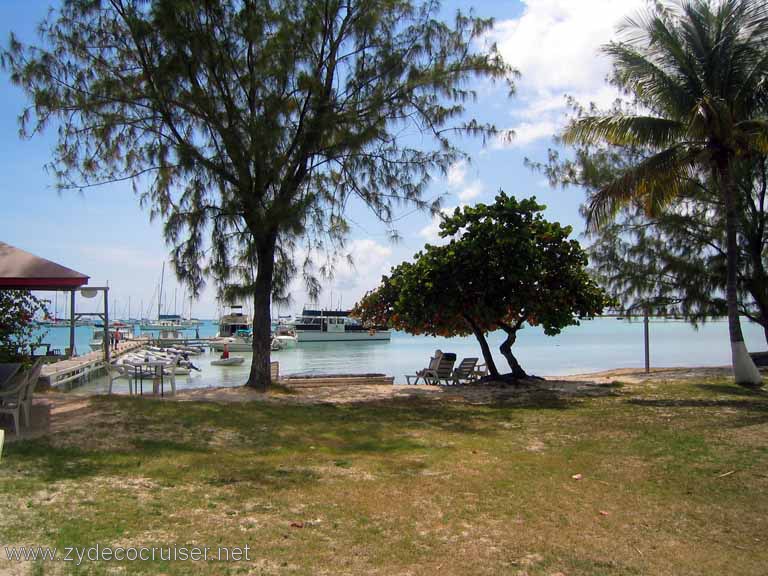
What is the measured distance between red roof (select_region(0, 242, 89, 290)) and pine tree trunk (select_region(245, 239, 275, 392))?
4785mm

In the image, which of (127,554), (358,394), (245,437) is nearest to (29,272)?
(245,437)

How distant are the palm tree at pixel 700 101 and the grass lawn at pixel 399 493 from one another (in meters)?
5.47

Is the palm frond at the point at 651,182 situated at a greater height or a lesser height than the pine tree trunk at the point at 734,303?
greater

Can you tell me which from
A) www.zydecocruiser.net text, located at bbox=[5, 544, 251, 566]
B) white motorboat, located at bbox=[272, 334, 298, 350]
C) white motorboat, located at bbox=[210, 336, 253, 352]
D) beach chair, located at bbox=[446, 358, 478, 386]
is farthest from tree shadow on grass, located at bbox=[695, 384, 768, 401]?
white motorboat, located at bbox=[272, 334, 298, 350]

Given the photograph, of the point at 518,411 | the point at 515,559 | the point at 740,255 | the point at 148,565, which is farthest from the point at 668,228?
the point at 148,565

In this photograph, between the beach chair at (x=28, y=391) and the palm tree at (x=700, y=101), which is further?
the palm tree at (x=700, y=101)

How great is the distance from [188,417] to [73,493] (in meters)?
3.91

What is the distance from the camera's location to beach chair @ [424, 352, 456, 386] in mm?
17034

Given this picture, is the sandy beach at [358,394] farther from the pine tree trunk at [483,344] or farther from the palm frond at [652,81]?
the palm frond at [652,81]

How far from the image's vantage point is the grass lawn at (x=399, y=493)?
4156mm

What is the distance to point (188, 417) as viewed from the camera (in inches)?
358

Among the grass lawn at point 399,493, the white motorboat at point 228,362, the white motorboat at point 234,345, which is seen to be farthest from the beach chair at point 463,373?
the white motorboat at point 234,345

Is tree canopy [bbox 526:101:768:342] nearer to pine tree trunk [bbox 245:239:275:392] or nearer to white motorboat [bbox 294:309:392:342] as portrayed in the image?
pine tree trunk [bbox 245:239:275:392]

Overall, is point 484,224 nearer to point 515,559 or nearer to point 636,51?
point 636,51
